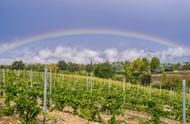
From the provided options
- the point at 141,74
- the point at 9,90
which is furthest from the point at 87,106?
the point at 141,74

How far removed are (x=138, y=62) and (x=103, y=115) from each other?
2435 inches

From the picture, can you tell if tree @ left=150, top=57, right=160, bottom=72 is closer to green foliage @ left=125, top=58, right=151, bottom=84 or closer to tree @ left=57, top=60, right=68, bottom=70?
green foliage @ left=125, top=58, right=151, bottom=84

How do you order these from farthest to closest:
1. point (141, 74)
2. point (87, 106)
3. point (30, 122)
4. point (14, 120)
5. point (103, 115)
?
point (141, 74) → point (103, 115) → point (87, 106) → point (14, 120) → point (30, 122)

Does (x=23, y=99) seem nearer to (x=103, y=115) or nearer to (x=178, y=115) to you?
(x=103, y=115)

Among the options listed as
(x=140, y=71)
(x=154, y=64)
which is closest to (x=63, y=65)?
(x=154, y=64)

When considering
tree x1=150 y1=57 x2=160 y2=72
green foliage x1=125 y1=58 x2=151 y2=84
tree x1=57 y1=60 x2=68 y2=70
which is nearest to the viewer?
green foliage x1=125 y1=58 x2=151 y2=84

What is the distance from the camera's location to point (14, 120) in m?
10.3

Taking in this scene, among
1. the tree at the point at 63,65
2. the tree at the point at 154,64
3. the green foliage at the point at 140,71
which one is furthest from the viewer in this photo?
the tree at the point at 154,64

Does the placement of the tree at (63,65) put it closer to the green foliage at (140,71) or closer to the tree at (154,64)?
the green foliage at (140,71)

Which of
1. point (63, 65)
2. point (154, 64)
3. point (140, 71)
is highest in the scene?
point (154, 64)

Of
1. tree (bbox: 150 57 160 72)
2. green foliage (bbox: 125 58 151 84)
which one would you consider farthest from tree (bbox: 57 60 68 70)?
tree (bbox: 150 57 160 72)

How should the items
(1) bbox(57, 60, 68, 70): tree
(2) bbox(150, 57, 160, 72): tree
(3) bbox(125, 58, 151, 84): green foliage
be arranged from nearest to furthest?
(3) bbox(125, 58, 151, 84): green foliage
(1) bbox(57, 60, 68, 70): tree
(2) bbox(150, 57, 160, 72): tree

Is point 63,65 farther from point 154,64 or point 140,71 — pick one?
point 140,71

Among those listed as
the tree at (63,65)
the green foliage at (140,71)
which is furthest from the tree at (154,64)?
the tree at (63,65)
